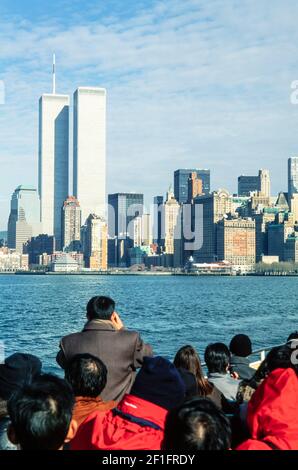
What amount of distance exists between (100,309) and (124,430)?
2420 millimetres

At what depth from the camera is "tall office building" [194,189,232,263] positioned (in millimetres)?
187950

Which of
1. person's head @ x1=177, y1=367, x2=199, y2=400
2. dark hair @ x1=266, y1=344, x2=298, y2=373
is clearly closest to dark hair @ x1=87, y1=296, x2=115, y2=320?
person's head @ x1=177, y1=367, x2=199, y2=400

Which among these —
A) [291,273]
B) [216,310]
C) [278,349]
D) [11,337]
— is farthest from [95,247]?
[278,349]

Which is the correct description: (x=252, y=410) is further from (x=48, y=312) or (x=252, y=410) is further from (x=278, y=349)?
(x=48, y=312)

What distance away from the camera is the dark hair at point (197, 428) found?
3104 millimetres

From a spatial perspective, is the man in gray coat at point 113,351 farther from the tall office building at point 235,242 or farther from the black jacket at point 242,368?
the tall office building at point 235,242

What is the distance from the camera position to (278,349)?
224 inches

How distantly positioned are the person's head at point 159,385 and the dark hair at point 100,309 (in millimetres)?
1914

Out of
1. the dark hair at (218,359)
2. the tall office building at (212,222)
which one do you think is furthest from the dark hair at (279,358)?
the tall office building at (212,222)

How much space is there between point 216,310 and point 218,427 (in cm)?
4789

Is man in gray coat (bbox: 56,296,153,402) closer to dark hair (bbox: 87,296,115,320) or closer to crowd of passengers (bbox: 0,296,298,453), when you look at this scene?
dark hair (bbox: 87,296,115,320)

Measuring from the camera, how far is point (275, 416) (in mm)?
3492

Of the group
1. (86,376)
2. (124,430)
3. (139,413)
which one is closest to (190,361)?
(86,376)
